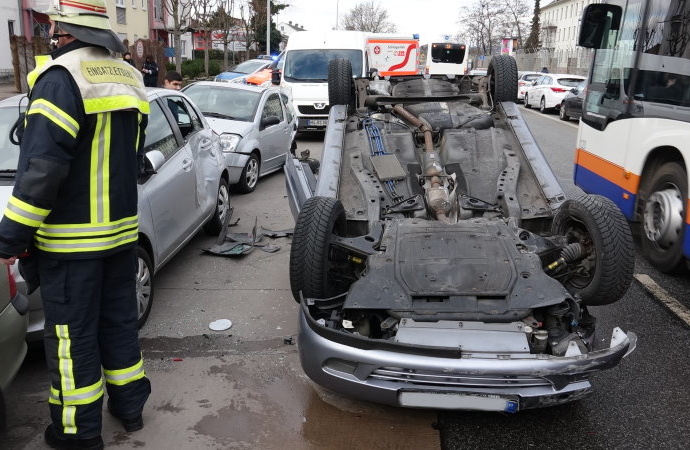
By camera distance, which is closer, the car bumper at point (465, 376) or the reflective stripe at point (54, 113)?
the reflective stripe at point (54, 113)

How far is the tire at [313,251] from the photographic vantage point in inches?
154

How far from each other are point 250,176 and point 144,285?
4866mm

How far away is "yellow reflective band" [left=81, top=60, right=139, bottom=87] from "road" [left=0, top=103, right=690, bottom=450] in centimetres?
190

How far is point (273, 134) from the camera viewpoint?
1025cm

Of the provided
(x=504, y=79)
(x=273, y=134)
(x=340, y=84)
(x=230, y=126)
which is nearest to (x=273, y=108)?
(x=273, y=134)

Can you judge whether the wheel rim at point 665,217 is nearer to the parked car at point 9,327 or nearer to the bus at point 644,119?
the bus at point 644,119

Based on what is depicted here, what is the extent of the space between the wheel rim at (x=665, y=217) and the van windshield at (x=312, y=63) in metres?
10.1

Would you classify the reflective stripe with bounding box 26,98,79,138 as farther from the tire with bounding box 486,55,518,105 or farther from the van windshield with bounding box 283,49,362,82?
the van windshield with bounding box 283,49,362,82

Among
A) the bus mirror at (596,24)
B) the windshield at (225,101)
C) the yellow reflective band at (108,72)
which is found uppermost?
the bus mirror at (596,24)

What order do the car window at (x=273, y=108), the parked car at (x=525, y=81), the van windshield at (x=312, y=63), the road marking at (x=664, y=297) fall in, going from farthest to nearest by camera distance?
1. the parked car at (x=525, y=81)
2. the van windshield at (x=312, y=63)
3. the car window at (x=273, y=108)
4. the road marking at (x=664, y=297)

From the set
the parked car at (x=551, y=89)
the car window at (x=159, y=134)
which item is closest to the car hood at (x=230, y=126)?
the car window at (x=159, y=134)

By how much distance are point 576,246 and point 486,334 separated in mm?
1216

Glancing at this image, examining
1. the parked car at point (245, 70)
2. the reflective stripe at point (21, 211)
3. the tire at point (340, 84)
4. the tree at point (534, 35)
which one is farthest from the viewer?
the tree at point (534, 35)

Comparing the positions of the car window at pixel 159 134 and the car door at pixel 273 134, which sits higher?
the car window at pixel 159 134
